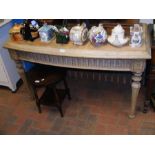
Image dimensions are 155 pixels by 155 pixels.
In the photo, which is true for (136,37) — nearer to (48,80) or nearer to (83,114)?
(48,80)

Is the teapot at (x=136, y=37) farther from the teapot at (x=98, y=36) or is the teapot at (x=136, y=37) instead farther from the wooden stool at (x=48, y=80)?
the wooden stool at (x=48, y=80)

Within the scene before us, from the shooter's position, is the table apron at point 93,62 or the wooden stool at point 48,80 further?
the wooden stool at point 48,80

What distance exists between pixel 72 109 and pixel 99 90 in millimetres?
427

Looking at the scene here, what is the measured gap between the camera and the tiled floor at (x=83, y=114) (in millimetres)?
2238

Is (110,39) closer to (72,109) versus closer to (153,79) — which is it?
→ (153,79)

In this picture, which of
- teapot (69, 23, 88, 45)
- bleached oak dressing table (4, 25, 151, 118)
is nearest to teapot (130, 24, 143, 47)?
bleached oak dressing table (4, 25, 151, 118)

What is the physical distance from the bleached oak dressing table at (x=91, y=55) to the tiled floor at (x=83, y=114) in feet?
0.94

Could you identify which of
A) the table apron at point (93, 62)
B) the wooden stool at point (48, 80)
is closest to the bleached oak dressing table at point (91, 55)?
the table apron at point (93, 62)

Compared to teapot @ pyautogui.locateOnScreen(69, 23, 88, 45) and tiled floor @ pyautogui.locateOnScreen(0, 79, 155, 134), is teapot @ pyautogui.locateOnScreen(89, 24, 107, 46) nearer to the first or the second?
teapot @ pyautogui.locateOnScreen(69, 23, 88, 45)

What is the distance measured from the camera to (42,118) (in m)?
2.42

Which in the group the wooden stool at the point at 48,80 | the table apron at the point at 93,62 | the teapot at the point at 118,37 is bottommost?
the wooden stool at the point at 48,80

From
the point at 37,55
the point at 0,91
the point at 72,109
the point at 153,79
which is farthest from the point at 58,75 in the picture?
the point at 0,91

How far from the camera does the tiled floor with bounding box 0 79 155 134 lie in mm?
2238

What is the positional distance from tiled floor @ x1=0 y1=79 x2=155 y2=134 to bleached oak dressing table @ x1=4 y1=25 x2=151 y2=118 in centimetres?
29
